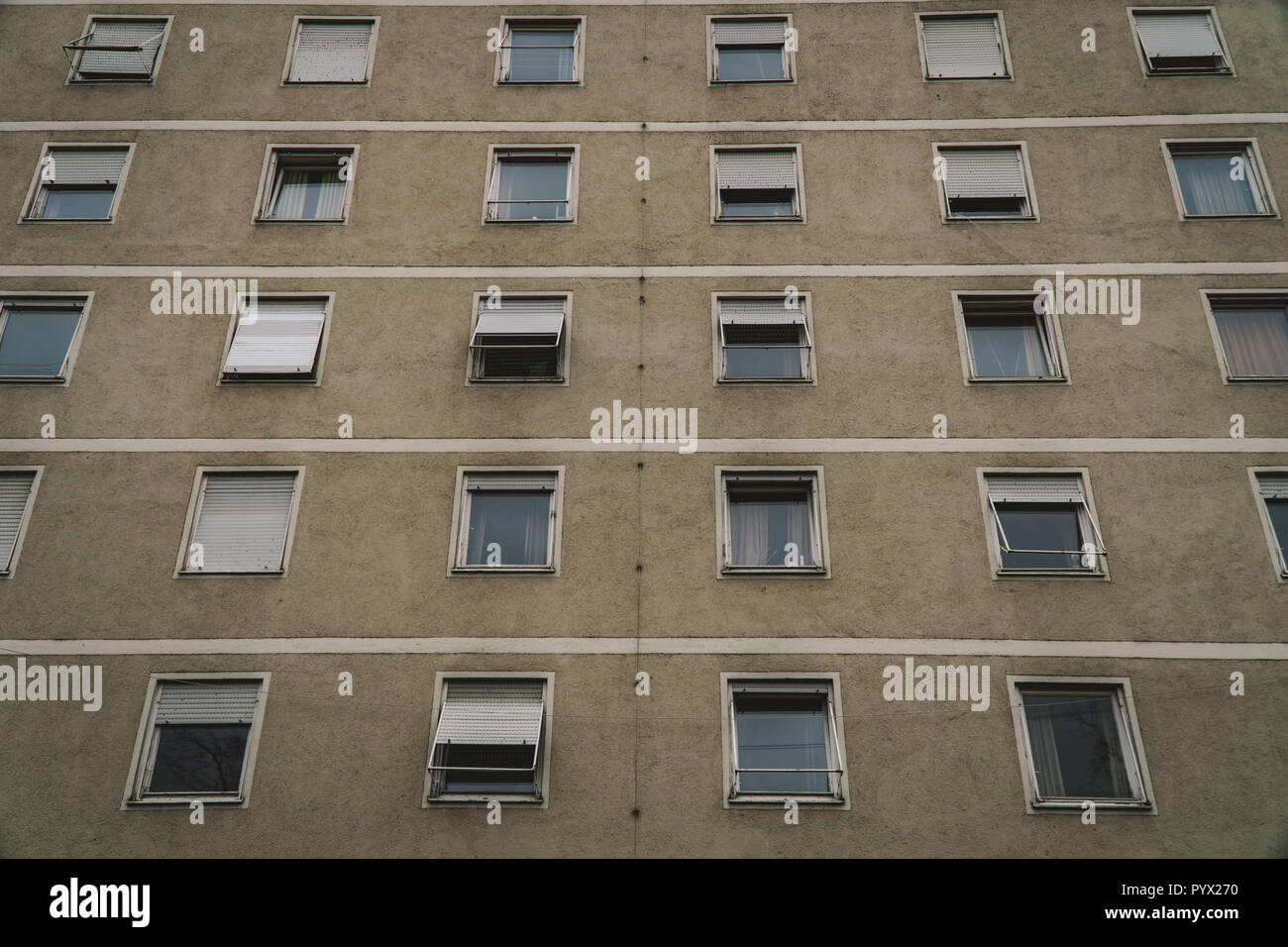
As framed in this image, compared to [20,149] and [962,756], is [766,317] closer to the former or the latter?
[962,756]

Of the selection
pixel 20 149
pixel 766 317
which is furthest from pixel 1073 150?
pixel 20 149

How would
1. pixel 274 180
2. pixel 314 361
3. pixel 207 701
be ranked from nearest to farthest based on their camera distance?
pixel 207 701
pixel 314 361
pixel 274 180

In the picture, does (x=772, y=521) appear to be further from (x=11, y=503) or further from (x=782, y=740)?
(x=11, y=503)

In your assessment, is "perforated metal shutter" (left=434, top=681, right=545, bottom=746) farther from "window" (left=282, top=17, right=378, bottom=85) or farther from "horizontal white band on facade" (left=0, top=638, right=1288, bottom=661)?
"window" (left=282, top=17, right=378, bottom=85)

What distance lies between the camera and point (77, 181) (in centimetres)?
1602

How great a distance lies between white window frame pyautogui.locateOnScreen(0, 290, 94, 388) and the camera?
14.1m

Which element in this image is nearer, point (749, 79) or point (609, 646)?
point (609, 646)

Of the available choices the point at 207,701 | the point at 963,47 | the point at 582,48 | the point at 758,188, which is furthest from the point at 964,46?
the point at 207,701

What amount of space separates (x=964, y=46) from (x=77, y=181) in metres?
13.1

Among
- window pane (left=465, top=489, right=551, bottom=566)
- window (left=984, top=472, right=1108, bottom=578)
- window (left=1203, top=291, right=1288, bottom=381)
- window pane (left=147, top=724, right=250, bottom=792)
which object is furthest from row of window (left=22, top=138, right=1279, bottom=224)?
window pane (left=147, top=724, right=250, bottom=792)

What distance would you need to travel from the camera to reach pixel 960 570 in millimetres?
12852

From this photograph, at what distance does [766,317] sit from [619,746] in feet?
19.3

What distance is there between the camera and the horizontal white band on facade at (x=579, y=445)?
44.6ft
